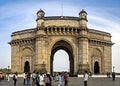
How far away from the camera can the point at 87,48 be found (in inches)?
2103

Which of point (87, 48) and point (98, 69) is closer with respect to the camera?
point (87, 48)

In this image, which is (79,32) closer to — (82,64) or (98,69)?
(82,64)

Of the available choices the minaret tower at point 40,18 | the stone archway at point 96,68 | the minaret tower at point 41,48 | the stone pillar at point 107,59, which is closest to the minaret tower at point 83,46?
the minaret tower at point 41,48

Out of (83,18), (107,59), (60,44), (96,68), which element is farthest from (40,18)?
(107,59)

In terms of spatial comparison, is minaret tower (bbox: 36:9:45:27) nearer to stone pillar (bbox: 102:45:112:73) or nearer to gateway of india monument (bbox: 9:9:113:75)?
gateway of india monument (bbox: 9:9:113:75)

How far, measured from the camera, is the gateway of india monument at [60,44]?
52.6 meters

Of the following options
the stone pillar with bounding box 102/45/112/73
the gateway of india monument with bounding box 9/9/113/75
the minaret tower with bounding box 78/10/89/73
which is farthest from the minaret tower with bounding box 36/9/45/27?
the stone pillar with bounding box 102/45/112/73

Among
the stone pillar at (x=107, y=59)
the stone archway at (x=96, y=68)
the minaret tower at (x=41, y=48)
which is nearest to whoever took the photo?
the minaret tower at (x=41, y=48)

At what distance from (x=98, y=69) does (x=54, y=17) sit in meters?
13.6

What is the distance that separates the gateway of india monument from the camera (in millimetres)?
52562

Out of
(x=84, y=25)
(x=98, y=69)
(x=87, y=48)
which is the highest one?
(x=84, y=25)

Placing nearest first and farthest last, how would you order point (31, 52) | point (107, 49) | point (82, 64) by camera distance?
point (82, 64), point (31, 52), point (107, 49)

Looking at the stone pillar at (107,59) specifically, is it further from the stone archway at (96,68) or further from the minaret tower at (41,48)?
the minaret tower at (41,48)

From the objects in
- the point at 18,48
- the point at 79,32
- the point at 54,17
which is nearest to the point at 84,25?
the point at 79,32
